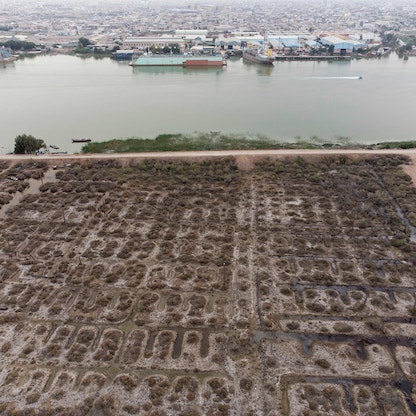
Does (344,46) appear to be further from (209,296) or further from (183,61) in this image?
(209,296)

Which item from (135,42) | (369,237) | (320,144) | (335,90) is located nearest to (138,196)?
(369,237)

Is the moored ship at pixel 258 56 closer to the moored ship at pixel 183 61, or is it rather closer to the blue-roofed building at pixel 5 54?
the moored ship at pixel 183 61

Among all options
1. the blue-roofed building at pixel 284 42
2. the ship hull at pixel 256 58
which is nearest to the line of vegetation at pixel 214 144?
the ship hull at pixel 256 58

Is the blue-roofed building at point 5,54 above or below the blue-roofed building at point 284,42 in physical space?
below

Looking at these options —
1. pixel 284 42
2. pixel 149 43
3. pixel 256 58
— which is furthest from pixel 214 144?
pixel 284 42

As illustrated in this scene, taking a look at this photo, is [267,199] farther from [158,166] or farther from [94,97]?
[94,97]

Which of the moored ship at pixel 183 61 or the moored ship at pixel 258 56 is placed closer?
the moored ship at pixel 183 61
